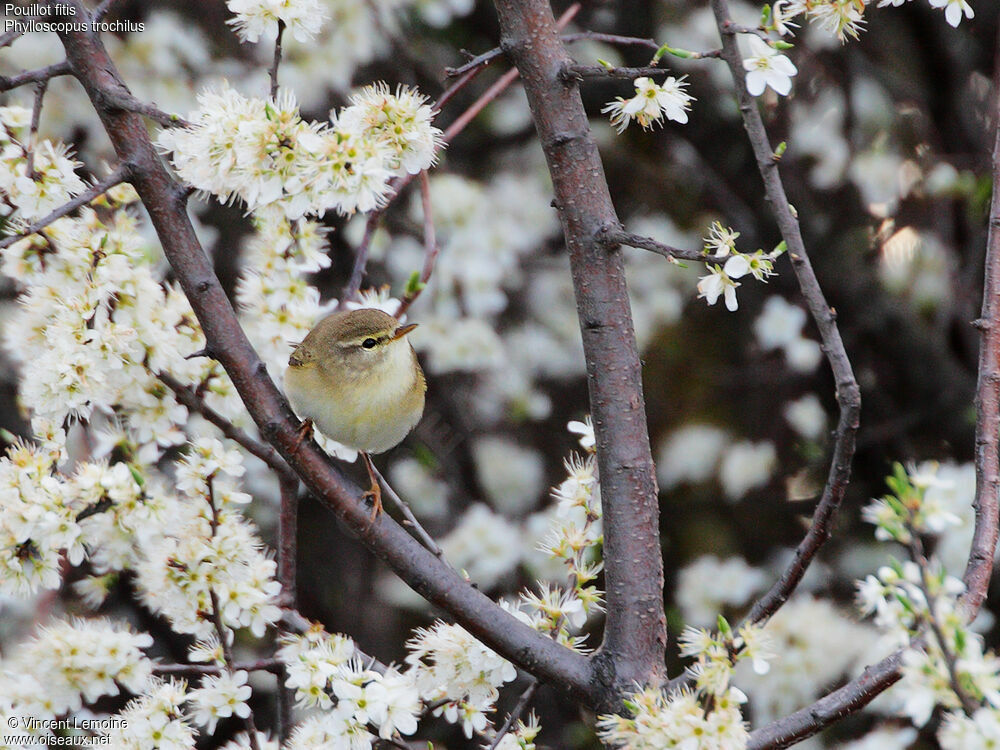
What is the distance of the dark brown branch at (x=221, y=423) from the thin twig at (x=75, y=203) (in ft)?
1.53

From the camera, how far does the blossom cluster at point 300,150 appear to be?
182cm

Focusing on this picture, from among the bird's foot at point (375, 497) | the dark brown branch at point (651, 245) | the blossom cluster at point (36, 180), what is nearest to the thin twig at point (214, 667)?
the bird's foot at point (375, 497)

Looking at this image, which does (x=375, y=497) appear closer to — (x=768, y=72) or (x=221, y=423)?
(x=221, y=423)

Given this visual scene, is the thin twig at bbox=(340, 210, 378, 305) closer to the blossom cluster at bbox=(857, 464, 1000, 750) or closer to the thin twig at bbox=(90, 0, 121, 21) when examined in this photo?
the thin twig at bbox=(90, 0, 121, 21)

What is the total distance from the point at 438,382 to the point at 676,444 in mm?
1277

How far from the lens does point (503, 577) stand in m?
4.53

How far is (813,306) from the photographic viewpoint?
1.64 meters

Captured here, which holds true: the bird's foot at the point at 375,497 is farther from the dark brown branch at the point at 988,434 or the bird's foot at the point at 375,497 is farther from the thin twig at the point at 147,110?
the dark brown branch at the point at 988,434

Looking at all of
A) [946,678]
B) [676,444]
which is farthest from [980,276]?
[946,678]

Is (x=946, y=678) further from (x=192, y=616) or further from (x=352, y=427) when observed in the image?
(x=352, y=427)

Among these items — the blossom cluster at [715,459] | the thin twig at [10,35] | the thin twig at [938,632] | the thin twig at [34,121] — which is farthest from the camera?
the blossom cluster at [715,459]

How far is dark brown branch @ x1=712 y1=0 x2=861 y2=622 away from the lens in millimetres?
1633

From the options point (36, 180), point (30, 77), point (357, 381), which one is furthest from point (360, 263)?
point (30, 77)

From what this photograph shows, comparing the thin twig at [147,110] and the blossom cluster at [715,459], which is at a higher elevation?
the blossom cluster at [715,459]
